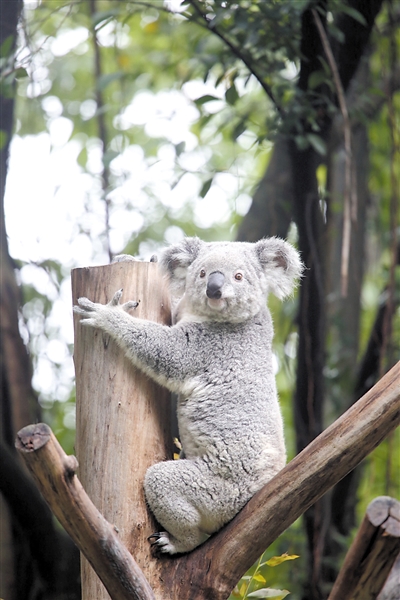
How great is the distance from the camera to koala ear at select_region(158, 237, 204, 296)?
107 inches

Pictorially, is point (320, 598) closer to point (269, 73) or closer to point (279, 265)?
point (279, 265)

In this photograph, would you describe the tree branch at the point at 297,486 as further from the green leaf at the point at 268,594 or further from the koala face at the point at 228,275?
the koala face at the point at 228,275

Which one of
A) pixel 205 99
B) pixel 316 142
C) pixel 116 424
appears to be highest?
pixel 205 99

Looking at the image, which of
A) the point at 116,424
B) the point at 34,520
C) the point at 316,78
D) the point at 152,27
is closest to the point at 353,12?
the point at 316,78

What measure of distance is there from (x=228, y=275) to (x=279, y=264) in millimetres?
338

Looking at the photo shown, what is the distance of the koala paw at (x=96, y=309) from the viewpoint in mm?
2346

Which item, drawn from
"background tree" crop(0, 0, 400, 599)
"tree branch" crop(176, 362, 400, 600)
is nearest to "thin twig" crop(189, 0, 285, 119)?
"background tree" crop(0, 0, 400, 599)

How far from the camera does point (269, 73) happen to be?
3.65 metres

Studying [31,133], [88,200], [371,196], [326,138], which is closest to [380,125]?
[371,196]

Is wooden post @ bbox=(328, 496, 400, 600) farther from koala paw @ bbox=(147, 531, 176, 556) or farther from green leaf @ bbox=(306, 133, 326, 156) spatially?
green leaf @ bbox=(306, 133, 326, 156)

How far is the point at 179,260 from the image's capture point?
108 inches

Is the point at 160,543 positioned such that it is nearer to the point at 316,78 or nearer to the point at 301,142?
the point at 301,142

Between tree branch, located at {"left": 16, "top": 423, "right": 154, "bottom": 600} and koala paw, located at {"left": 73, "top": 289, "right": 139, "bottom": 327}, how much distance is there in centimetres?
69

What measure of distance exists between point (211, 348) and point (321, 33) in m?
1.79
